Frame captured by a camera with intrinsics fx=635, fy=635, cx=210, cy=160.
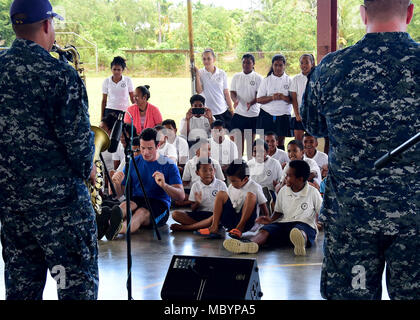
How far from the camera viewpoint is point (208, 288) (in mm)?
3301

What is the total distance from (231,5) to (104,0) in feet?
17.4

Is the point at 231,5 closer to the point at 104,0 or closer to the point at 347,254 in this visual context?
the point at 104,0

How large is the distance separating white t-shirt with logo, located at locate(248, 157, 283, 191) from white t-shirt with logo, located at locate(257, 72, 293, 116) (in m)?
1.88

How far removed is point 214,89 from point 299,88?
1.34m

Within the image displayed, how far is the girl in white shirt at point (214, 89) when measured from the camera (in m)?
9.18

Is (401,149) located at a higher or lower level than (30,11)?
lower

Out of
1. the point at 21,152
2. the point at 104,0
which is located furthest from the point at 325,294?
the point at 104,0

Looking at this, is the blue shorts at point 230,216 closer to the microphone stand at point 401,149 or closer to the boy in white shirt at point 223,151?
the boy in white shirt at point 223,151

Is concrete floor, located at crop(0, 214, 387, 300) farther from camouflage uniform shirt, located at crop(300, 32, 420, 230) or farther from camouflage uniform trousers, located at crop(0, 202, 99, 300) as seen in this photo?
camouflage uniform shirt, located at crop(300, 32, 420, 230)

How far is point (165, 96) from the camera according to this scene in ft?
62.1

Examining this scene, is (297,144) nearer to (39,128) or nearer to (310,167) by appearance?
(310,167)

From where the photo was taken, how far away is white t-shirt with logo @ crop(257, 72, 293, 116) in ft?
28.4

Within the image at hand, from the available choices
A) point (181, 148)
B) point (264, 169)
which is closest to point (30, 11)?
point (264, 169)

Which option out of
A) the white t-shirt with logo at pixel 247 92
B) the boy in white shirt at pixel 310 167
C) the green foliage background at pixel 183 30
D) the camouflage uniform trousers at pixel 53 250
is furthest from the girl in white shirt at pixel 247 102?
the camouflage uniform trousers at pixel 53 250
